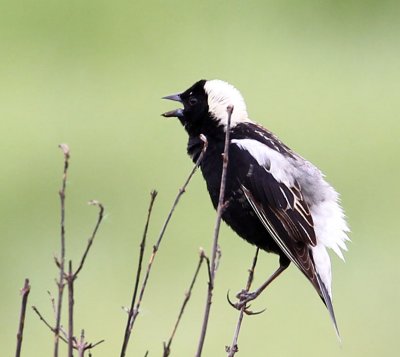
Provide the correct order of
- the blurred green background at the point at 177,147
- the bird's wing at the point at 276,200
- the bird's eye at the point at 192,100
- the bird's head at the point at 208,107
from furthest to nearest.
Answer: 1. the blurred green background at the point at 177,147
2. the bird's eye at the point at 192,100
3. the bird's head at the point at 208,107
4. the bird's wing at the point at 276,200

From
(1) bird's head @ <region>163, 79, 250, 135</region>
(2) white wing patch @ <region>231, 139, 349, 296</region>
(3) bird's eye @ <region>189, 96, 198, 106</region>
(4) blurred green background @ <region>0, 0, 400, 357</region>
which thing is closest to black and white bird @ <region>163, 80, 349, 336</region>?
(2) white wing patch @ <region>231, 139, 349, 296</region>

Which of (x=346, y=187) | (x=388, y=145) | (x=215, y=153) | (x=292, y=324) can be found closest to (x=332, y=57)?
(x=388, y=145)

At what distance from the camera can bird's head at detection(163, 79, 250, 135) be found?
4.68 metres

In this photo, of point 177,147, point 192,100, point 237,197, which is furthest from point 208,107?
point 177,147

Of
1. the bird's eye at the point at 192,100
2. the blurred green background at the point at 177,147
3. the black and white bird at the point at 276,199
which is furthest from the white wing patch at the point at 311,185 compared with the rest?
the blurred green background at the point at 177,147

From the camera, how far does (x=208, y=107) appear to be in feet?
15.5

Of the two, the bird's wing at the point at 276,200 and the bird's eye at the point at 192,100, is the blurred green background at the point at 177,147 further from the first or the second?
the bird's wing at the point at 276,200

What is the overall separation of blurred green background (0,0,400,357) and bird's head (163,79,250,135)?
2826 millimetres

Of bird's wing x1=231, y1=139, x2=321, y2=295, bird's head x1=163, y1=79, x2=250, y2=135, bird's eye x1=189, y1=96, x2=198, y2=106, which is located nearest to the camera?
bird's wing x1=231, y1=139, x2=321, y2=295

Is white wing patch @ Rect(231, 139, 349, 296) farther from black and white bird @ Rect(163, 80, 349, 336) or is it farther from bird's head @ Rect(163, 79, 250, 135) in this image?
bird's head @ Rect(163, 79, 250, 135)

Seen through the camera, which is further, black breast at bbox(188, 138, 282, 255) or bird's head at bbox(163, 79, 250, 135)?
bird's head at bbox(163, 79, 250, 135)

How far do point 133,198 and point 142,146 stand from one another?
4.25 feet

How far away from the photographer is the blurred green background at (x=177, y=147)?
7.82 metres

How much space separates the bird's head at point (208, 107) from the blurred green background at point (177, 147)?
9.27ft
